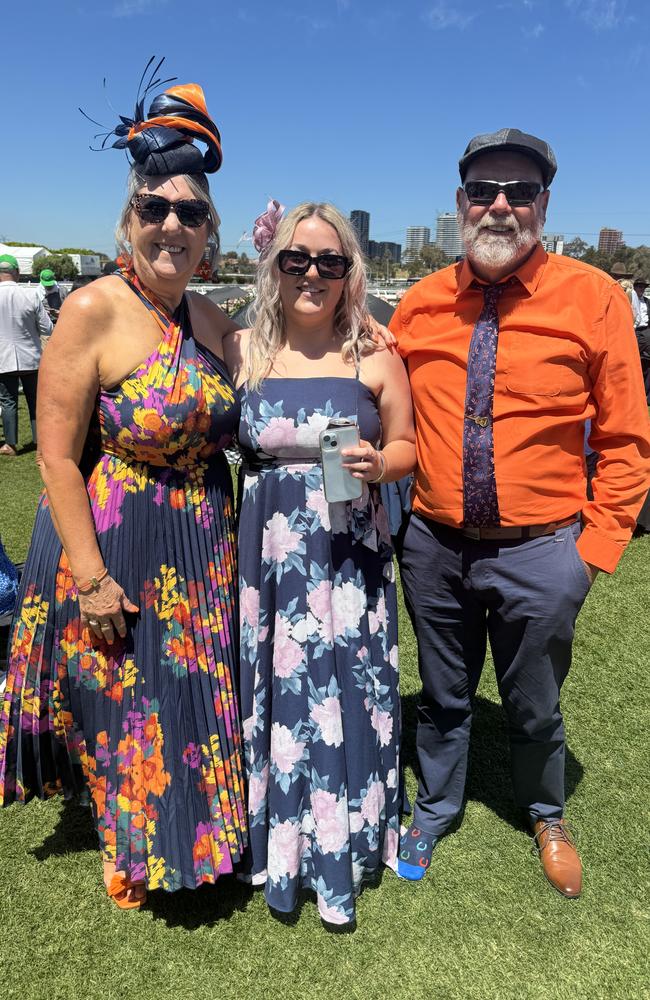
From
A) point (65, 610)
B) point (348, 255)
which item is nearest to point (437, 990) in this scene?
point (65, 610)

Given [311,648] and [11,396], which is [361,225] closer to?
[311,648]

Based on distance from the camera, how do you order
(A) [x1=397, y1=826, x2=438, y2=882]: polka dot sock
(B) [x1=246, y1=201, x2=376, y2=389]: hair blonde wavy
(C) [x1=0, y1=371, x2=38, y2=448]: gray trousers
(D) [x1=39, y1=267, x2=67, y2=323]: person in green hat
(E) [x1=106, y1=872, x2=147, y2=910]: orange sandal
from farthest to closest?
(D) [x1=39, y1=267, x2=67, y2=323]: person in green hat < (C) [x1=0, y1=371, x2=38, y2=448]: gray trousers < (A) [x1=397, y1=826, x2=438, y2=882]: polka dot sock < (E) [x1=106, y1=872, x2=147, y2=910]: orange sandal < (B) [x1=246, y1=201, x2=376, y2=389]: hair blonde wavy


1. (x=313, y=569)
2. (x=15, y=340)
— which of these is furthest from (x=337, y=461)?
(x=15, y=340)

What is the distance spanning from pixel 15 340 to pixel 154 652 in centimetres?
654

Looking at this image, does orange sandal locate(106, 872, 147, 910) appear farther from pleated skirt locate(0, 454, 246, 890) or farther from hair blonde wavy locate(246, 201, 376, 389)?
hair blonde wavy locate(246, 201, 376, 389)

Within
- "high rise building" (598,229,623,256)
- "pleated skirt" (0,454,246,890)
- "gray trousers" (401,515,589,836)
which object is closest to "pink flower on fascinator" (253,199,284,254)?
"pleated skirt" (0,454,246,890)

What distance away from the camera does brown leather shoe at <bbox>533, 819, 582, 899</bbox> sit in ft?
7.76

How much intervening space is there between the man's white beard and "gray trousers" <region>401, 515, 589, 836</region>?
85 centimetres

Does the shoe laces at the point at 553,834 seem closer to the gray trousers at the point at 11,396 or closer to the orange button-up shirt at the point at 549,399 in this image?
the orange button-up shirt at the point at 549,399

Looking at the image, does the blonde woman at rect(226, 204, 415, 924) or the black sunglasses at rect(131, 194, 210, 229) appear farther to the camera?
the blonde woman at rect(226, 204, 415, 924)

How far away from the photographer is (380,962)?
2.12 m

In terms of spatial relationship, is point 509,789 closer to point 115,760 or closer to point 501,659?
point 501,659

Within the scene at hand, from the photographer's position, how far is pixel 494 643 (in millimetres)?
2375

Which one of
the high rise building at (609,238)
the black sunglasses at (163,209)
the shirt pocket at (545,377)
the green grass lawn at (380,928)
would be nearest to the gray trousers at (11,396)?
the green grass lawn at (380,928)
